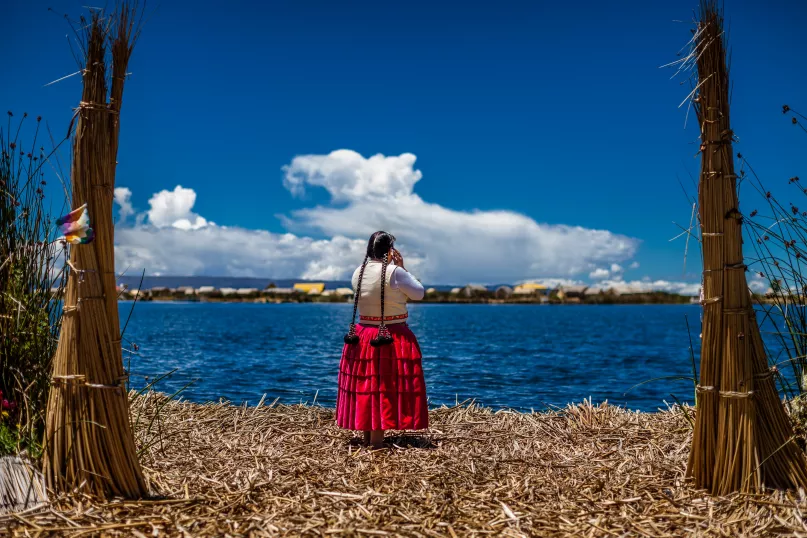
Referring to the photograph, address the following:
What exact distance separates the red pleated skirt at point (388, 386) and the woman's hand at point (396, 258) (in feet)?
2.02

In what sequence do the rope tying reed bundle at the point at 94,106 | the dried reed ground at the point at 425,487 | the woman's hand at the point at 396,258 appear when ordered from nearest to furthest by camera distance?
the dried reed ground at the point at 425,487 < the rope tying reed bundle at the point at 94,106 < the woman's hand at the point at 396,258

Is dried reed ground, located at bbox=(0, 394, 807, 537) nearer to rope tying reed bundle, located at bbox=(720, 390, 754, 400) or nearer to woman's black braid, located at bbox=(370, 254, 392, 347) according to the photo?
rope tying reed bundle, located at bbox=(720, 390, 754, 400)

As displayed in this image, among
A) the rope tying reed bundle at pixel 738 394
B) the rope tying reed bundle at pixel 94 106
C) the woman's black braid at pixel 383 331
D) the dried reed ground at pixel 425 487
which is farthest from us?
the woman's black braid at pixel 383 331

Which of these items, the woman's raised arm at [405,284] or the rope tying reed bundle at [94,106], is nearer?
the rope tying reed bundle at [94,106]

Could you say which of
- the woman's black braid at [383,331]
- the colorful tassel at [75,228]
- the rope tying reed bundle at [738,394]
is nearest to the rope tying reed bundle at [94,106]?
the colorful tassel at [75,228]

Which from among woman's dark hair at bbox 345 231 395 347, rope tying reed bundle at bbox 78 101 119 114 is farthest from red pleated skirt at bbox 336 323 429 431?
rope tying reed bundle at bbox 78 101 119 114

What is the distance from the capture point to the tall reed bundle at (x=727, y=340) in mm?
4773

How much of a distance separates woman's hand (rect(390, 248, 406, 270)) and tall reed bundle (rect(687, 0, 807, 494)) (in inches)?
113

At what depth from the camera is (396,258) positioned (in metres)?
6.64

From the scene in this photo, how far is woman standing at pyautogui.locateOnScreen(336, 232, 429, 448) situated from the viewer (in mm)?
6500

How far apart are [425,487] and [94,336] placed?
2703 millimetres

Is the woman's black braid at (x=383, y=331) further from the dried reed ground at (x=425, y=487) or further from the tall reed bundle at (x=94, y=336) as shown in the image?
the tall reed bundle at (x=94, y=336)

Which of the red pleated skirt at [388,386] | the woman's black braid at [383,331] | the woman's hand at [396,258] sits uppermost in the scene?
the woman's hand at [396,258]

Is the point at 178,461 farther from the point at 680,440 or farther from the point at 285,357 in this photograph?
the point at 285,357
